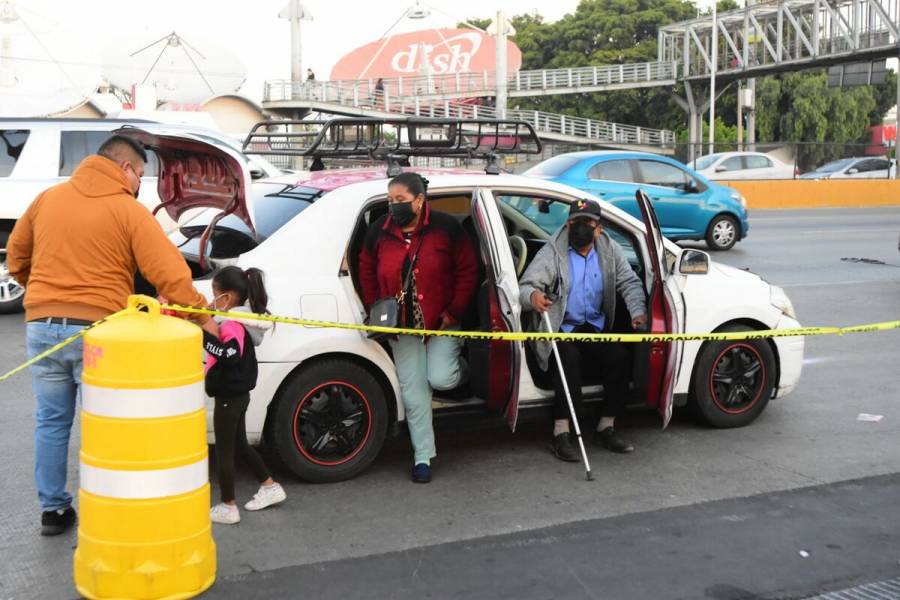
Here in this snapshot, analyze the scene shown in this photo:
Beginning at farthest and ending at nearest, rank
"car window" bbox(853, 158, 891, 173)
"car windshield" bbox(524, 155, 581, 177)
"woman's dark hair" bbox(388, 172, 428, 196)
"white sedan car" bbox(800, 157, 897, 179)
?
"car window" bbox(853, 158, 891, 173) → "white sedan car" bbox(800, 157, 897, 179) → "car windshield" bbox(524, 155, 581, 177) → "woman's dark hair" bbox(388, 172, 428, 196)

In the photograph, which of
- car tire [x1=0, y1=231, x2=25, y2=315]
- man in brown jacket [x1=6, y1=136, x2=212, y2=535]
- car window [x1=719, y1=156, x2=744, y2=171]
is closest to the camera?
man in brown jacket [x1=6, y1=136, x2=212, y2=535]

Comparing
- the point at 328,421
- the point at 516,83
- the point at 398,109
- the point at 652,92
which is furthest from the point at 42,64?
the point at 328,421

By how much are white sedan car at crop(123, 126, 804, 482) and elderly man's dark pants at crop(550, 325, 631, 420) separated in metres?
0.09

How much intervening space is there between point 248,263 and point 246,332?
1.73 feet

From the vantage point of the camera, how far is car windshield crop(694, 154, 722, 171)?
30562 mm

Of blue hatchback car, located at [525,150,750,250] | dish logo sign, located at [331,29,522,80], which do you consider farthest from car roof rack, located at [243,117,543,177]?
dish logo sign, located at [331,29,522,80]

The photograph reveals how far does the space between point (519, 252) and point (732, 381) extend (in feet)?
5.04

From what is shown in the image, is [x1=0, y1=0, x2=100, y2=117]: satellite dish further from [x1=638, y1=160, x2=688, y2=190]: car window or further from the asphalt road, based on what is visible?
the asphalt road

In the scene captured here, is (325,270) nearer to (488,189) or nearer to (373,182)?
(373,182)

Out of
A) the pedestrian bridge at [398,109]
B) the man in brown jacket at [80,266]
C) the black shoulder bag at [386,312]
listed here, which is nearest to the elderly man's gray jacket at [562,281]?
the black shoulder bag at [386,312]

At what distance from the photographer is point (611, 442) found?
6.08 meters

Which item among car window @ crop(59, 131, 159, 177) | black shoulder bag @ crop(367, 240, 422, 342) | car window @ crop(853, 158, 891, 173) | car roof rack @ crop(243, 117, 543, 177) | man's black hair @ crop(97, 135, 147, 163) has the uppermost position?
car window @ crop(853, 158, 891, 173)

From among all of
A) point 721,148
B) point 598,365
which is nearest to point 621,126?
point 721,148

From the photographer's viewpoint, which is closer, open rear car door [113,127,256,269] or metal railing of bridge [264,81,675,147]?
open rear car door [113,127,256,269]
